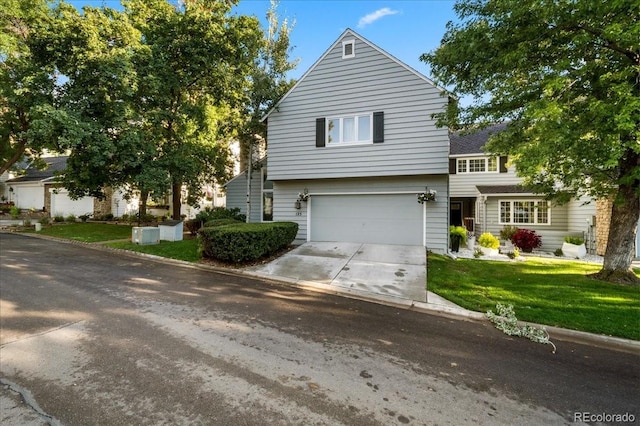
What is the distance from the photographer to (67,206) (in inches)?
888

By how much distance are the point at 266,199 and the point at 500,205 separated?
1308cm

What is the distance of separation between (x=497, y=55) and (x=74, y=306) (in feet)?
34.5

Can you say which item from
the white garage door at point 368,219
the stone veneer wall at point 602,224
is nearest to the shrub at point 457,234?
the white garage door at point 368,219

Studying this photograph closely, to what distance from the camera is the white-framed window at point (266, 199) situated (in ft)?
50.5

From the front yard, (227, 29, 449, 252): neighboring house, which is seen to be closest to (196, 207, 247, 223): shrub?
(227, 29, 449, 252): neighboring house

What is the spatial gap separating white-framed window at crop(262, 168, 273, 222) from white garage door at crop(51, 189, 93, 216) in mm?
16077

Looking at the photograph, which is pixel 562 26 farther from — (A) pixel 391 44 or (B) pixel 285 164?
(B) pixel 285 164

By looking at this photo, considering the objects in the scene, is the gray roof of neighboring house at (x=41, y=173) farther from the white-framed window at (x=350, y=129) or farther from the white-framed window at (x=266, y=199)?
the white-framed window at (x=350, y=129)

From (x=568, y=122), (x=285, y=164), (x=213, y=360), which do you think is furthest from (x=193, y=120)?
(x=568, y=122)

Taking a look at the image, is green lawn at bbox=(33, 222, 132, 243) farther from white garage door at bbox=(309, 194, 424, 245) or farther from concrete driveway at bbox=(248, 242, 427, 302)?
A: concrete driveway at bbox=(248, 242, 427, 302)

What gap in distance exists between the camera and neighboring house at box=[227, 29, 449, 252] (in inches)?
413

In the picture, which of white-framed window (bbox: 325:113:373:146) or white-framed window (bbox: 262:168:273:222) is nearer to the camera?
white-framed window (bbox: 325:113:373:146)

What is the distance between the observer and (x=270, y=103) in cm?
1427

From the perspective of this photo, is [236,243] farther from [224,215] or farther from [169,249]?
[224,215]
